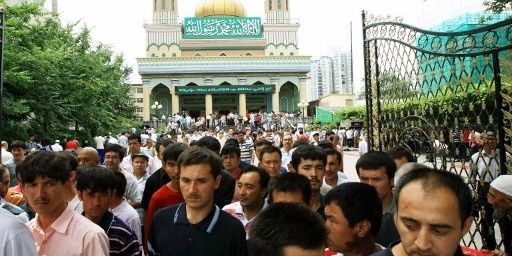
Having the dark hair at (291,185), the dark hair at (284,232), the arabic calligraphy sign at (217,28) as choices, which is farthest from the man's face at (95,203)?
the arabic calligraphy sign at (217,28)

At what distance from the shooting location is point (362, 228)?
2.50 m

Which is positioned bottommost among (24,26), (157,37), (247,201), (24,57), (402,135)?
(247,201)

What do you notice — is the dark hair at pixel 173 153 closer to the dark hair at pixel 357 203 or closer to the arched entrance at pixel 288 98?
the dark hair at pixel 357 203

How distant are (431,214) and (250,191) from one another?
2102 mm

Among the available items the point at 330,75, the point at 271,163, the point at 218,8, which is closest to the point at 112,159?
the point at 271,163

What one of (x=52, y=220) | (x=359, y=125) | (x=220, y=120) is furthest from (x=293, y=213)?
(x=220, y=120)

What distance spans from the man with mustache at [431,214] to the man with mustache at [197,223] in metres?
0.97

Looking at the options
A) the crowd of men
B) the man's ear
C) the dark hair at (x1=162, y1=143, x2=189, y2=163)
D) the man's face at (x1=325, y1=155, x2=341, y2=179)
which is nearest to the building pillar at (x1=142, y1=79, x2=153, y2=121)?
the crowd of men

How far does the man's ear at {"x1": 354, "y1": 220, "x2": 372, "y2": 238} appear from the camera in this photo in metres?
2.49

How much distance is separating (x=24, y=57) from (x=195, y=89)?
31.3 metres

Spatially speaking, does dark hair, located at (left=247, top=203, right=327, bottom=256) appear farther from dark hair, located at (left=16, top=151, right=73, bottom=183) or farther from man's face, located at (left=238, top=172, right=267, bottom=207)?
man's face, located at (left=238, top=172, right=267, bottom=207)

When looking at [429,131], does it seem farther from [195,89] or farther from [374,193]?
[195,89]

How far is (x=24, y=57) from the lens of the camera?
528 inches

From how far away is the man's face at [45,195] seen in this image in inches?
96.6
